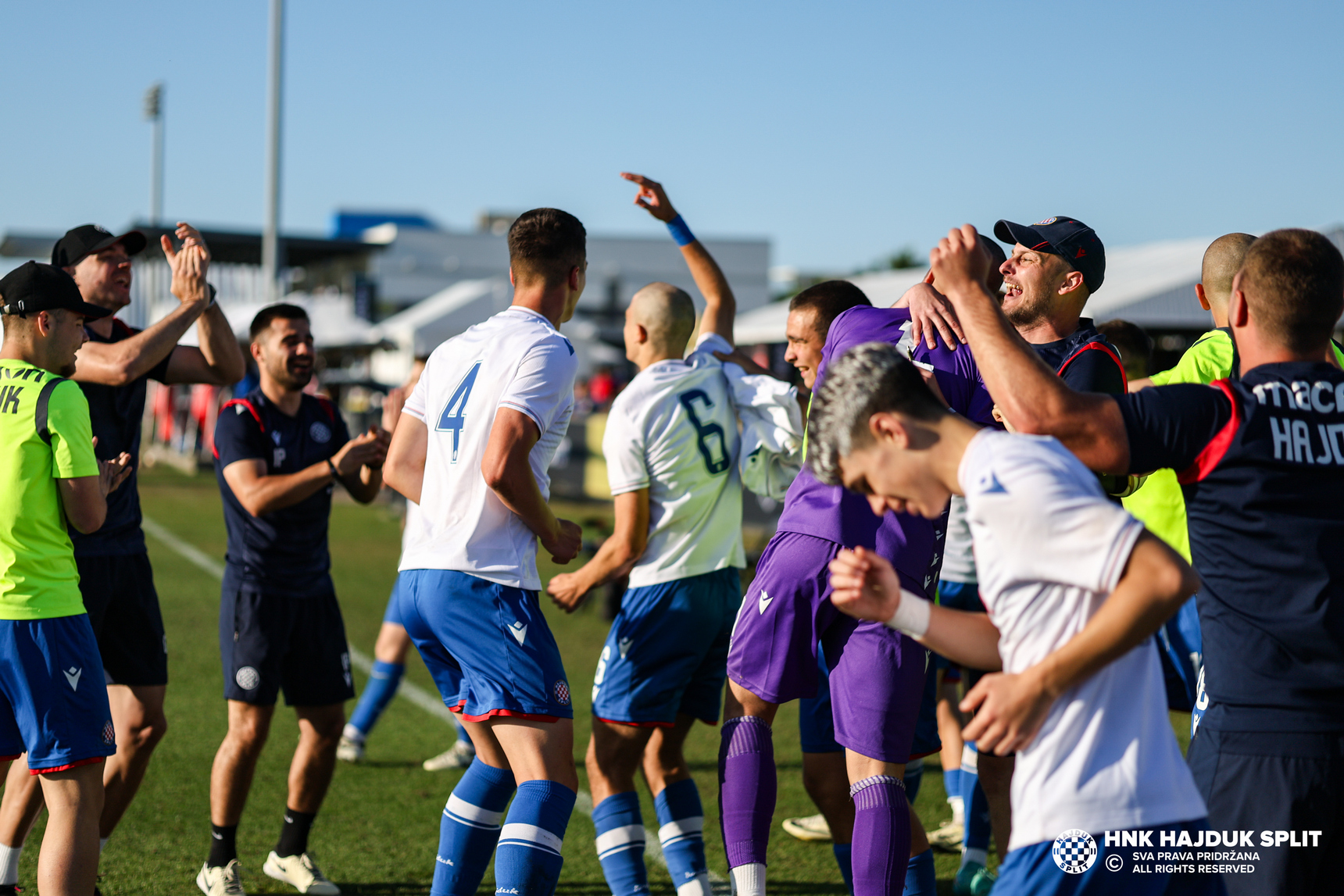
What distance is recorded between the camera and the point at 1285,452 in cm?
247

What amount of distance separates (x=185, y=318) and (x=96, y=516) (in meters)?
1.15

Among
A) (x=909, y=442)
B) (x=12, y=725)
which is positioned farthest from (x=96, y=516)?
(x=909, y=442)

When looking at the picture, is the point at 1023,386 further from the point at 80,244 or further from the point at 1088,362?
the point at 80,244

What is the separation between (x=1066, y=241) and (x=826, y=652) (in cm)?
157

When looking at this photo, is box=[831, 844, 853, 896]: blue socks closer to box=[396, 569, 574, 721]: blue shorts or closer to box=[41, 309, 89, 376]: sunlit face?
box=[396, 569, 574, 721]: blue shorts

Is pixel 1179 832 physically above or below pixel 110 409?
below

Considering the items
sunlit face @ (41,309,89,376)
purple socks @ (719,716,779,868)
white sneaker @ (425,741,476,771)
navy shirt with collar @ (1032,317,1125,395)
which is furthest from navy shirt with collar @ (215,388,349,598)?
navy shirt with collar @ (1032,317,1125,395)

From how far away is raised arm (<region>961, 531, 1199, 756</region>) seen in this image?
205cm

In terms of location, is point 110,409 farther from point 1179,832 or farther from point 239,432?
point 1179,832

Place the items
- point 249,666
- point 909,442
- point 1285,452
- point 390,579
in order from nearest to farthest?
point 909,442 < point 1285,452 < point 249,666 < point 390,579

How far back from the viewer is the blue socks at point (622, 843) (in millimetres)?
4086

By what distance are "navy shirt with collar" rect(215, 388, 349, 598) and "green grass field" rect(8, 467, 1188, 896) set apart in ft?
3.96

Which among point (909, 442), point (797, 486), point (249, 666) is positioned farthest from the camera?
point (249, 666)

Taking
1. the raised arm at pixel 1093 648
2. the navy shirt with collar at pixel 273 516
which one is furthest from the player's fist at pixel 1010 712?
the navy shirt with collar at pixel 273 516
